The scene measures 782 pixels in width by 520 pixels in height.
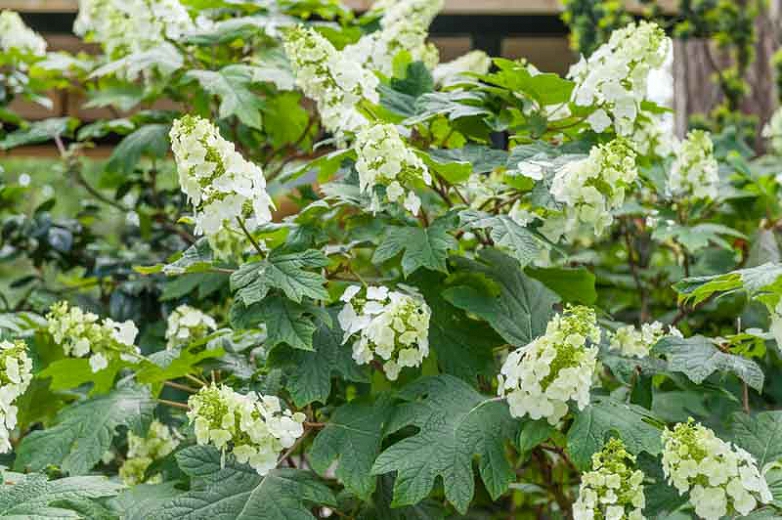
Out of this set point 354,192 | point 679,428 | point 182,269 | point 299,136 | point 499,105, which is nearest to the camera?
point 679,428

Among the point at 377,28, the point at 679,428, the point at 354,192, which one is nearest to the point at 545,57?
the point at 377,28

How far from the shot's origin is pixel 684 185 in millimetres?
1981

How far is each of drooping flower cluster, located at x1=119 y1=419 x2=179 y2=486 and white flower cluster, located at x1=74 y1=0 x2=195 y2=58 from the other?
2.93 ft

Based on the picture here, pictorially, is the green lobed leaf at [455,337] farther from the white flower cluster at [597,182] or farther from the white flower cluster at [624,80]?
the white flower cluster at [624,80]

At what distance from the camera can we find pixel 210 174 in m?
1.30

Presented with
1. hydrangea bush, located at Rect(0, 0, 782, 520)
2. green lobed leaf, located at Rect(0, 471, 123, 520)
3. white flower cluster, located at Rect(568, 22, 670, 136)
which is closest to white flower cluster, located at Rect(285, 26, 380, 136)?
hydrangea bush, located at Rect(0, 0, 782, 520)

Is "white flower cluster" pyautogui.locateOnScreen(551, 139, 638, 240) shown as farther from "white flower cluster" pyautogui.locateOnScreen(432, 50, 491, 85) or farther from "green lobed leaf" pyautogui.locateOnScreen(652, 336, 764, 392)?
"white flower cluster" pyautogui.locateOnScreen(432, 50, 491, 85)

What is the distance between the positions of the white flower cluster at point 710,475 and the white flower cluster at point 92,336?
0.89m

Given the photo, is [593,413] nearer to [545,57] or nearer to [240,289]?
[240,289]

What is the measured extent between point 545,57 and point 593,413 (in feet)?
15.3

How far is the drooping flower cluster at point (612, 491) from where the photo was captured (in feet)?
3.74

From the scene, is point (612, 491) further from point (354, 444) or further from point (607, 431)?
point (354, 444)

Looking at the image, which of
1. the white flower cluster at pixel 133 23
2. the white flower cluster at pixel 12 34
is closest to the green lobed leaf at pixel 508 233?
the white flower cluster at pixel 133 23

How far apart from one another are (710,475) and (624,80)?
703 mm
